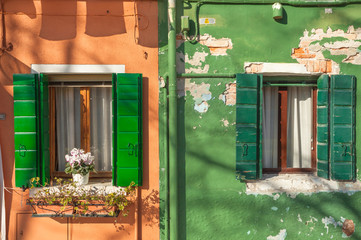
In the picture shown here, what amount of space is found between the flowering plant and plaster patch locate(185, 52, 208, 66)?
184 cm

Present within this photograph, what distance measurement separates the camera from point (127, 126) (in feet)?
13.0

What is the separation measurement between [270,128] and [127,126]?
6.63 feet

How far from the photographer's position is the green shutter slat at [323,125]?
412 centimetres

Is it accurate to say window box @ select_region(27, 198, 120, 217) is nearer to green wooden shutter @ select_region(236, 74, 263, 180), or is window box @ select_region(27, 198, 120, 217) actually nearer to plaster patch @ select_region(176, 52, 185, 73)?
green wooden shutter @ select_region(236, 74, 263, 180)

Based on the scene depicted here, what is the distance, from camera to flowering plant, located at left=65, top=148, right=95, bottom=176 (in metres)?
4.00

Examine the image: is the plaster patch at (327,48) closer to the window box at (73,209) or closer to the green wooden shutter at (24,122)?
the window box at (73,209)

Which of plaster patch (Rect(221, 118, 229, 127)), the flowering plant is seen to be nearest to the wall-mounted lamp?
plaster patch (Rect(221, 118, 229, 127))

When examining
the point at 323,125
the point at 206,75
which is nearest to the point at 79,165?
the point at 206,75

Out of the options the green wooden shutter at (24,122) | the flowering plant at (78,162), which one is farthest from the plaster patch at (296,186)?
the green wooden shutter at (24,122)

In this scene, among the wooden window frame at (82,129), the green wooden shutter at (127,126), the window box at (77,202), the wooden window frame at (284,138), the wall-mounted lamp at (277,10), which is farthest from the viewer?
the wooden window frame at (284,138)

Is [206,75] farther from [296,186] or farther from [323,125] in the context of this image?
[296,186]

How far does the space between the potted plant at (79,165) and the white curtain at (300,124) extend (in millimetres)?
2846

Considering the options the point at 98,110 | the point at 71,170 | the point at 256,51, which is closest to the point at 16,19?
the point at 98,110

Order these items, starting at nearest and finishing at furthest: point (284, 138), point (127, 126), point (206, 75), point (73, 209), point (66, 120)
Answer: point (73, 209), point (127, 126), point (206, 75), point (66, 120), point (284, 138)
